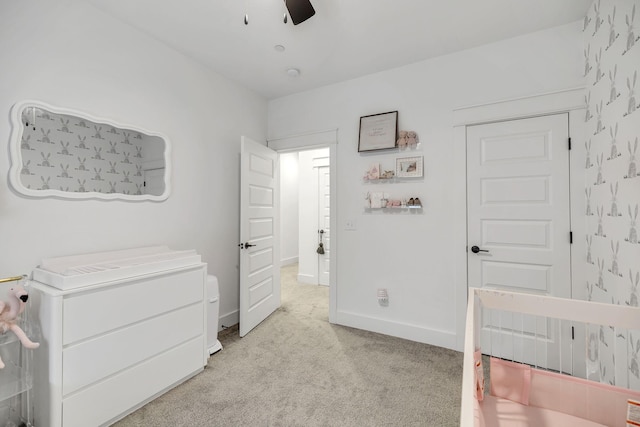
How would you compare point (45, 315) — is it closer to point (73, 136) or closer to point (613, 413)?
point (73, 136)

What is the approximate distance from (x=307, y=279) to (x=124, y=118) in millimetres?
3433

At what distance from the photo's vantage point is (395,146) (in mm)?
2656

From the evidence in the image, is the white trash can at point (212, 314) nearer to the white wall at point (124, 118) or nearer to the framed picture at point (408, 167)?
the white wall at point (124, 118)

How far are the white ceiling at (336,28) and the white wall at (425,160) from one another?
145 millimetres

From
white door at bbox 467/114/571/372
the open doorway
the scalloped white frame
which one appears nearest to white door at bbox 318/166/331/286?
the open doorway

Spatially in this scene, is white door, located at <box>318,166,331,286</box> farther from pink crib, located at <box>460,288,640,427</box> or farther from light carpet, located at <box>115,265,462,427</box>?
pink crib, located at <box>460,288,640,427</box>

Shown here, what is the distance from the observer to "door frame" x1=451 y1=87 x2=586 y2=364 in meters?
2.03

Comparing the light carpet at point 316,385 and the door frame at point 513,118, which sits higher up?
the door frame at point 513,118

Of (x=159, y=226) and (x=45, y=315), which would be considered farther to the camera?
(x=159, y=226)

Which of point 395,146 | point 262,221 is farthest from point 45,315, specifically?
point 395,146

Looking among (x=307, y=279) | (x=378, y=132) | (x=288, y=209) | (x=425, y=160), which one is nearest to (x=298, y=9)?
(x=378, y=132)

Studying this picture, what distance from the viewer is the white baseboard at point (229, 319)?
2.85m

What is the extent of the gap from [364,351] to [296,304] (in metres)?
1.39

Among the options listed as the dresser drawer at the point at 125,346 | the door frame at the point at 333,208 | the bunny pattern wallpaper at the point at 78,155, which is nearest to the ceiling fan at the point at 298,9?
the bunny pattern wallpaper at the point at 78,155
